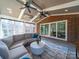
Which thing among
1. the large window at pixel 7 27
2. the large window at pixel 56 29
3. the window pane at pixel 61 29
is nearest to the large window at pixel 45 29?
the large window at pixel 56 29

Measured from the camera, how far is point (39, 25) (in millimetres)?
10625

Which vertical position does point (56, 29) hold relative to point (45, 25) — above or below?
below

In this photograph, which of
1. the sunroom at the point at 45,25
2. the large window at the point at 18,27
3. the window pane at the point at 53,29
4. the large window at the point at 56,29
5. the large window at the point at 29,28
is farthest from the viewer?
the large window at the point at 29,28

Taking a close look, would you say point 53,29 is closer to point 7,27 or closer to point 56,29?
point 56,29

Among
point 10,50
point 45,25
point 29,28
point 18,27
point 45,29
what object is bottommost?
point 10,50

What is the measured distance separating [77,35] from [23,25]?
5.03 metres

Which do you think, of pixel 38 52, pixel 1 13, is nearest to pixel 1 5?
pixel 1 13

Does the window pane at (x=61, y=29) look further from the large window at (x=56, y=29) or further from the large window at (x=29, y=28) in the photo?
the large window at (x=29, y=28)

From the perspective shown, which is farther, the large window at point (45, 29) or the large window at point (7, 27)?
the large window at point (45, 29)

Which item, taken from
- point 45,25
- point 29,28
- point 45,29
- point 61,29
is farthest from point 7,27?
point 45,29

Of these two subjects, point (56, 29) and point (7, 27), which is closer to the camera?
point (7, 27)

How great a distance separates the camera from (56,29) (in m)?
8.32

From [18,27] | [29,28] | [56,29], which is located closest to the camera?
[18,27]

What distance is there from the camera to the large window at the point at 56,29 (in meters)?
7.31
